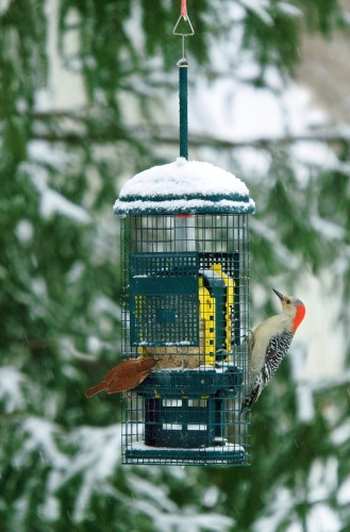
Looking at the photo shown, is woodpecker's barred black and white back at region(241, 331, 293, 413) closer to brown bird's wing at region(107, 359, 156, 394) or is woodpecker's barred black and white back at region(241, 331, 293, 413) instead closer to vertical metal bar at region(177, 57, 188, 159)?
brown bird's wing at region(107, 359, 156, 394)

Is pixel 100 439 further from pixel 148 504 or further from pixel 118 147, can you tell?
pixel 118 147

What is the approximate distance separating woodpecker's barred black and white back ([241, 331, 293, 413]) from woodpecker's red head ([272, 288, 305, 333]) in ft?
0.20

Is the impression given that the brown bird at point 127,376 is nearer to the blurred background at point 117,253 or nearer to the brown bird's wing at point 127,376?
the brown bird's wing at point 127,376

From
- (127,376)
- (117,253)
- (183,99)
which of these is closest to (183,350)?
(127,376)

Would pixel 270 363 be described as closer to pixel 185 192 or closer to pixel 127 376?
pixel 127 376

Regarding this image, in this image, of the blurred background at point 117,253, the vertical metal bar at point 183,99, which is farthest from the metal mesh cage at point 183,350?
the blurred background at point 117,253

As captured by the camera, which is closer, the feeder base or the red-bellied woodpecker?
the feeder base

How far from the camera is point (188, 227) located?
517 cm

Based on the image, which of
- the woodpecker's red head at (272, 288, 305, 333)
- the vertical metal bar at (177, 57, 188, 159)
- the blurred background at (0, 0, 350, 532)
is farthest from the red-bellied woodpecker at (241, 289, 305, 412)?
the blurred background at (0, 0, 350, 532)

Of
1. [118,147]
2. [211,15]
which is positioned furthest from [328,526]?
[211,15]

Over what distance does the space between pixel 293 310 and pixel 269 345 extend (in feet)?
0.92

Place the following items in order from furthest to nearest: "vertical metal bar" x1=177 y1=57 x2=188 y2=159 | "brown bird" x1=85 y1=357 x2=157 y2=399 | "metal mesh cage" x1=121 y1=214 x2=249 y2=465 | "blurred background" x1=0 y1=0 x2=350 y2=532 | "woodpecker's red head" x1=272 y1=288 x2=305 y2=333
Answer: "blurred background" x1=0 y1=0 x2=350 y2=532 < "woodpecker's red head" x1=272 y1=288 x2=305 y2=333 < "metal mesh cage" x1=121 y1=214 x2=249 y2=465 < "brown bird" x1=85 y1=357 x2=157 y2=399 < "vertical metal bar" x1=177 y1=57 x2=188 y2=159

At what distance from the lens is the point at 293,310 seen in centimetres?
602

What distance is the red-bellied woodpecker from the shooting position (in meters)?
5.58
